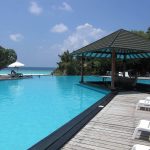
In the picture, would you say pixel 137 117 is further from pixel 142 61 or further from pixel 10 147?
pixel 142 61

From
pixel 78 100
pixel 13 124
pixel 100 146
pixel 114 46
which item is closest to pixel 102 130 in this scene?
pixel 100 146

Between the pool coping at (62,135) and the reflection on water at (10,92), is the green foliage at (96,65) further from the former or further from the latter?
the pool coping at (62,135)

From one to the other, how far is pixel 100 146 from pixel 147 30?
33.5 meters

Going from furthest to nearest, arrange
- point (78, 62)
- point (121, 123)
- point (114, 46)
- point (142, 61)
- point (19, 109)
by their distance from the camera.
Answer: point (78, 62)
point (142, 61)
point (114, 46)
point (19, 109)
point (121, 123)

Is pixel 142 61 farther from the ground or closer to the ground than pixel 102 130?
farther from the ground

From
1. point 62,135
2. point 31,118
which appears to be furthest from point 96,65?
point 62,135

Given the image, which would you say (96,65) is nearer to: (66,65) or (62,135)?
(66,65)

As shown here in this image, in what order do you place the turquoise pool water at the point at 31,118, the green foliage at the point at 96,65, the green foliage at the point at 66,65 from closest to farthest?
the turquoise pool water at the point at 31,118, the green foliage at the point at 96,65, the green foliage at the point at 66,65

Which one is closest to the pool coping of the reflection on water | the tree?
the reflection on water

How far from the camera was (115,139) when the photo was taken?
5.68 m

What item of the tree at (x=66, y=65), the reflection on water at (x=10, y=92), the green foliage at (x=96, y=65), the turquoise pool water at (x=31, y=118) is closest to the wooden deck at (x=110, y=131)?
the turquoise pool water at (x=31, y=118)

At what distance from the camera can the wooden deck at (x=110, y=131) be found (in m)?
5.27

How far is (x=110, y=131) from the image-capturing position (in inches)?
248

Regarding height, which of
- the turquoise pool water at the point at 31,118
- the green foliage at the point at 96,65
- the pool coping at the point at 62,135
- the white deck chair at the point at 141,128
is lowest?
the turquoise pool water at the point at 31,118
